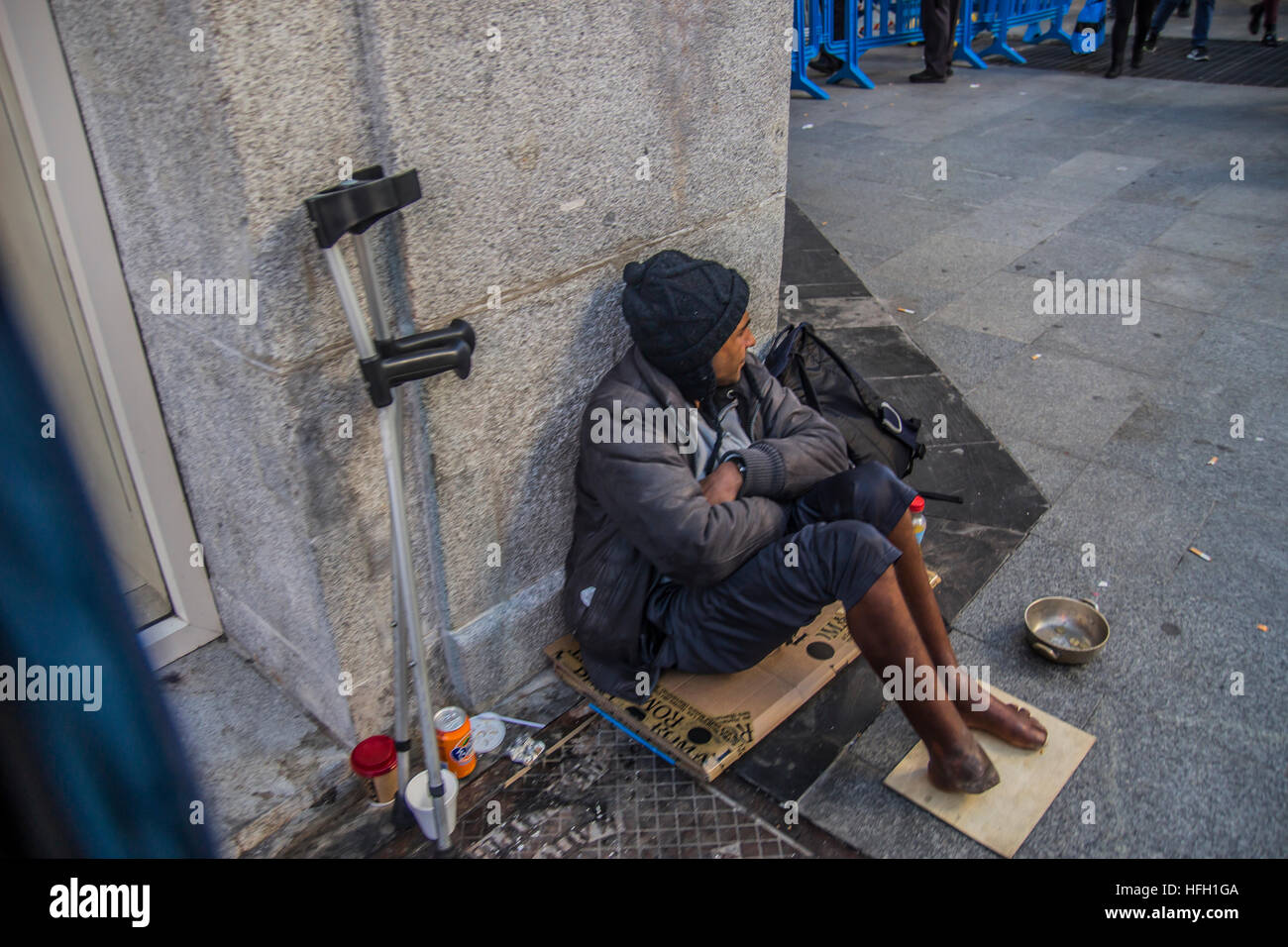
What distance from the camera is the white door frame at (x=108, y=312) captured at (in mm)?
2496

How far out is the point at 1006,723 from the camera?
295 centimetres

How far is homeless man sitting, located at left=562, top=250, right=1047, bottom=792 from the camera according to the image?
2.79m

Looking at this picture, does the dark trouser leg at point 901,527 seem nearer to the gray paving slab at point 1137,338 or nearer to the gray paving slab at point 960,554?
the gray paving slab at point 960,554

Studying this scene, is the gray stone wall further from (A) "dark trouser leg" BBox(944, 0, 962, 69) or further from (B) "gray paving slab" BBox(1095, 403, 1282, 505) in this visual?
(A) "dark trouser leg" BBox(944, 0, 962, 69)

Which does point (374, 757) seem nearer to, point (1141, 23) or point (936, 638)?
point (936, 638)

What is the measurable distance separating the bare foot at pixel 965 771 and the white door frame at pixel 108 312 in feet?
7.06

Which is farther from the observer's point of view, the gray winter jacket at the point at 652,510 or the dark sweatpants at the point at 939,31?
the dark sweatpants at the point at 939,31

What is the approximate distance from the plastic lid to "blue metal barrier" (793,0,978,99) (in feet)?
33.6

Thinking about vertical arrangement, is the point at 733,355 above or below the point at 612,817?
above

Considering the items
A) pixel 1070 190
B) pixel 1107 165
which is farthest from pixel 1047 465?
pixel 1107 165

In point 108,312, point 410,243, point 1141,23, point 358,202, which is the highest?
point 358,202

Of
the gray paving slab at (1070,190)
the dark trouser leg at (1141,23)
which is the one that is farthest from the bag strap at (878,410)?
the dark trouser leg at (1141,23)

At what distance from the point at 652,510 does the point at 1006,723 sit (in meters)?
1.25

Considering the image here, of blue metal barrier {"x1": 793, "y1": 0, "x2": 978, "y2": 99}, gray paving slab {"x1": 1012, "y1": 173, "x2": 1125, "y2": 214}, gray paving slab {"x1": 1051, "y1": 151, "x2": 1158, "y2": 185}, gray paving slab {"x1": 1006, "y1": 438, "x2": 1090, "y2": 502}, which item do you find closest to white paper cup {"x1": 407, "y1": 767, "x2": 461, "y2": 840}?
gray paving slab {"x1": 1006, "y1": 438, "x2": 1090, "y2": 502}
